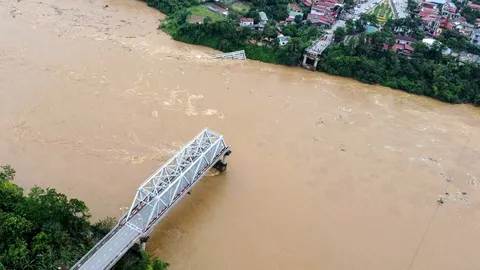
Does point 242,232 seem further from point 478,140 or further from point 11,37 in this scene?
point 11,37

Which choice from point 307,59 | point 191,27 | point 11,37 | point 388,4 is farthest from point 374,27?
point 11,37

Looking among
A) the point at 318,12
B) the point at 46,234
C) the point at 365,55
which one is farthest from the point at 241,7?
the point at 46,234

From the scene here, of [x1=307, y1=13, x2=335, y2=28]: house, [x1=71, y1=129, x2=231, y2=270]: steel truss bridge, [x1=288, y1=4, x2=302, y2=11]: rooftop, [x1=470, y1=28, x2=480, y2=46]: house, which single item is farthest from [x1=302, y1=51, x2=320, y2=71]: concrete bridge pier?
[x1=470, y1=28, x2=480, y2=46]: house

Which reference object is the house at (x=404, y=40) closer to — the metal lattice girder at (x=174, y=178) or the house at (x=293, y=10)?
the house at (x=293, y=10)

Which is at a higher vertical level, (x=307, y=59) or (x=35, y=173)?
(x=307, y=59)

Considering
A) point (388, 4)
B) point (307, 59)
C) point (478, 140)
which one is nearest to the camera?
point (478, 140)

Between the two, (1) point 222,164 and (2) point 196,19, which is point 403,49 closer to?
(2) point 196,19

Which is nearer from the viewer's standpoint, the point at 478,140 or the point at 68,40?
the point at 478,140

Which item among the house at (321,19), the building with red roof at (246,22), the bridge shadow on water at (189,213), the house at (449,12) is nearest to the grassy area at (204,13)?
the building with red roof at (246,22)
